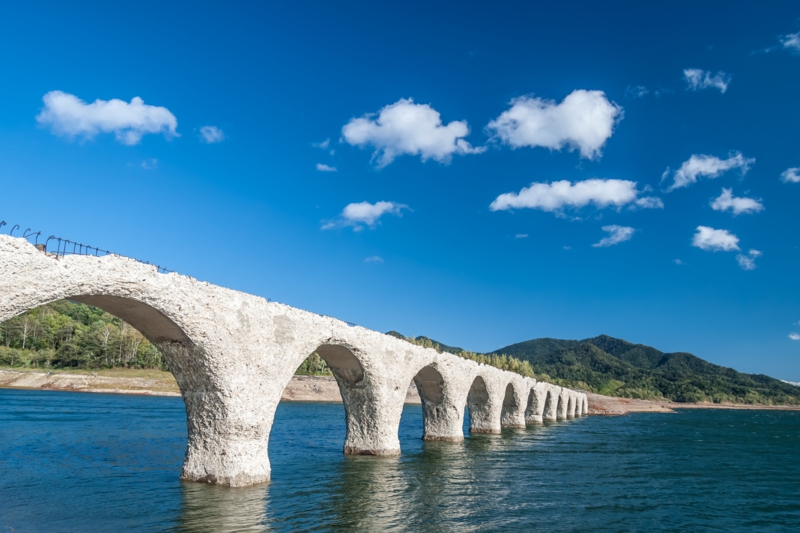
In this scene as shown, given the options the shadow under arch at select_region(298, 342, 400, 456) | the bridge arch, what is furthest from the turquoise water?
the bridge arch

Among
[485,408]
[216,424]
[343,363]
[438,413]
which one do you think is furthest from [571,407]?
[216,424]

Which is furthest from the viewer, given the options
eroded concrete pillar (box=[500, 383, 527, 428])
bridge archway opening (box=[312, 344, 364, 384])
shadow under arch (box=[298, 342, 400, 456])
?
eroded concrete pillar (box=[500, 383, 527, 428])

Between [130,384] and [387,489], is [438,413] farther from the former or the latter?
[130,384]

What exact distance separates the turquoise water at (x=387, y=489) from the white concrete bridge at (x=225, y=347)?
1.00 meters

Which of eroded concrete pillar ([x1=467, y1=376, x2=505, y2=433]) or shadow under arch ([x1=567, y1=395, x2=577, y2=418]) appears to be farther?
shadow under arch ([x1=567, y1=395, x2=577, y2=418])

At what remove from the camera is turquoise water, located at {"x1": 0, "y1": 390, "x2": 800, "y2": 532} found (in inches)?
409

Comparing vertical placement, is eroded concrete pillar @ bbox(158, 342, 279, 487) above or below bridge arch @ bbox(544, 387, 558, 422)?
above

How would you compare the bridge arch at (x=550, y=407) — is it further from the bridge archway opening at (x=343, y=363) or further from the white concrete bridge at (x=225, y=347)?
the bridge archway opening at (x=343, y=363)

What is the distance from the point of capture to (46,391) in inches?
2164

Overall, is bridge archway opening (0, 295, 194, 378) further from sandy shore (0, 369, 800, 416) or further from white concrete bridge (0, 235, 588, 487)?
white concrete bridge (0, 235, 588, 487)

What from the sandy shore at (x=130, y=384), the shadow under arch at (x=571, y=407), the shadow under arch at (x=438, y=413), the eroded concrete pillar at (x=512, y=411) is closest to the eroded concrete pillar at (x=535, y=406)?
the eroded concrete pillar at (x=512, y=411)

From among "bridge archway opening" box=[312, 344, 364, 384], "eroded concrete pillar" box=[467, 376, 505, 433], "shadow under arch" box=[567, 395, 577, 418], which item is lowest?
"shadow under arch" box=[567, 395, 577, 418]

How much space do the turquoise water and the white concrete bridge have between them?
1.00 meters

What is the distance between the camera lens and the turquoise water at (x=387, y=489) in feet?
34.1
